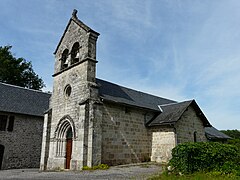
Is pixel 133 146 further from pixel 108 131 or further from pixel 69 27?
pixel 69 27

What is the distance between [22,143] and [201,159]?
602 inches

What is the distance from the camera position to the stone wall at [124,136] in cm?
1409

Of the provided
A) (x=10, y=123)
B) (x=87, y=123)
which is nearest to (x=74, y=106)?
(x=87, y=123)

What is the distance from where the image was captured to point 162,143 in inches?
631

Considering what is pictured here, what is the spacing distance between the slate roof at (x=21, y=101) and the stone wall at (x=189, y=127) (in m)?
12.4

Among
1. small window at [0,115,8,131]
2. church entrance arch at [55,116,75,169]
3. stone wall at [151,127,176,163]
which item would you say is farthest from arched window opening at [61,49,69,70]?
stone wall at [151,127,176,163]

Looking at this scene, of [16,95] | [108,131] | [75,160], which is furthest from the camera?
[16,95]

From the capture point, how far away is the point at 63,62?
17.8 metres

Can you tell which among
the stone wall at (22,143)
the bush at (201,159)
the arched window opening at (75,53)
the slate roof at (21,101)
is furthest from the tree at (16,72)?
the bush at (201,159)

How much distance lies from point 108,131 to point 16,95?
11432mm

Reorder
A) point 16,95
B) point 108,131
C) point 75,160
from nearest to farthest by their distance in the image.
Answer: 1. point 75,160
2. point 108,131
3. point 16,95

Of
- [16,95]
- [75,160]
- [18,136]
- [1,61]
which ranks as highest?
[1,61]

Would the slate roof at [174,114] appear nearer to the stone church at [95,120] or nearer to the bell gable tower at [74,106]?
the stone church at [95,120]

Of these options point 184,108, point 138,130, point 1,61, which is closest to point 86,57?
point 138,130
